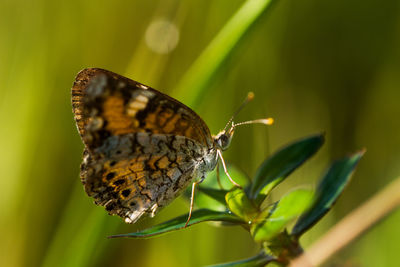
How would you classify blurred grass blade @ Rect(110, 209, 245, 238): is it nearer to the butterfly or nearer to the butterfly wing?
the butterfly

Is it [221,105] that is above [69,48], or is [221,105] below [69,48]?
above

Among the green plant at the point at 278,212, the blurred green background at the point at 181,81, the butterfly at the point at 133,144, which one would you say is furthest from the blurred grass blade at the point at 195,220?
the blurred green background at the point at 181,81

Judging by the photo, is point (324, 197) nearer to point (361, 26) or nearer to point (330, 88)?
point (330, 88)

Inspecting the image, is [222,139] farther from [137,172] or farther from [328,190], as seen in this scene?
[328,190]

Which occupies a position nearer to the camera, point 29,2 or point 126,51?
point 29,2

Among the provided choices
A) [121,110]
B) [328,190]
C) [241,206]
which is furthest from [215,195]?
[121,110]

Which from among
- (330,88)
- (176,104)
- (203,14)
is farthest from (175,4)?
(176,104)
